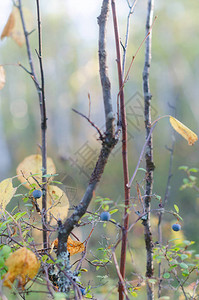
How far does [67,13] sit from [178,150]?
6.89m

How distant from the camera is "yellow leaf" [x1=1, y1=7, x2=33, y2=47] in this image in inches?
48.3

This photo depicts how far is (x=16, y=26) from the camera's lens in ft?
4.16

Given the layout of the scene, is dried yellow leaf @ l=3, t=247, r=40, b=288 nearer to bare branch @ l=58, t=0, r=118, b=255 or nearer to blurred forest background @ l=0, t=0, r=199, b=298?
bare branch @ l=58, t=0, r=118, b=255

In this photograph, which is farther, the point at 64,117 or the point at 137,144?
the point at 64,117

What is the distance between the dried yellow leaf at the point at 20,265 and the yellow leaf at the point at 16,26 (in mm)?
897

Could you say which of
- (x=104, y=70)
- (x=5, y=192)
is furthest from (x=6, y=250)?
(x=104, y=70)

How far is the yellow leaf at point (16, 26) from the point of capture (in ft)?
4.03

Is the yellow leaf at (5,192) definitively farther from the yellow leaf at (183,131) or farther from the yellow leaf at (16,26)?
the yellow leaf at (16,26)

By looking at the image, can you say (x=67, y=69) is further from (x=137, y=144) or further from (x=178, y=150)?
(x=178, y=150)

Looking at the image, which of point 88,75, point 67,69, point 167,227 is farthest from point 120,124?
point 67,69

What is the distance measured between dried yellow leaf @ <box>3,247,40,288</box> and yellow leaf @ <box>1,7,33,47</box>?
90cm

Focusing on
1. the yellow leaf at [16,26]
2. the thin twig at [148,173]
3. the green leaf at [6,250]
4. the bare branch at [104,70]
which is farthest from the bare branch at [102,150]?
the yellow leaf at [16,26]

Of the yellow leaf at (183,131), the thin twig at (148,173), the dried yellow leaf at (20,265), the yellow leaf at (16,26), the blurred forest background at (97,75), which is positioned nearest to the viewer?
the dried yellow leaf at (20,265)

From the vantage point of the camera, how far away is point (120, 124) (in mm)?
717
